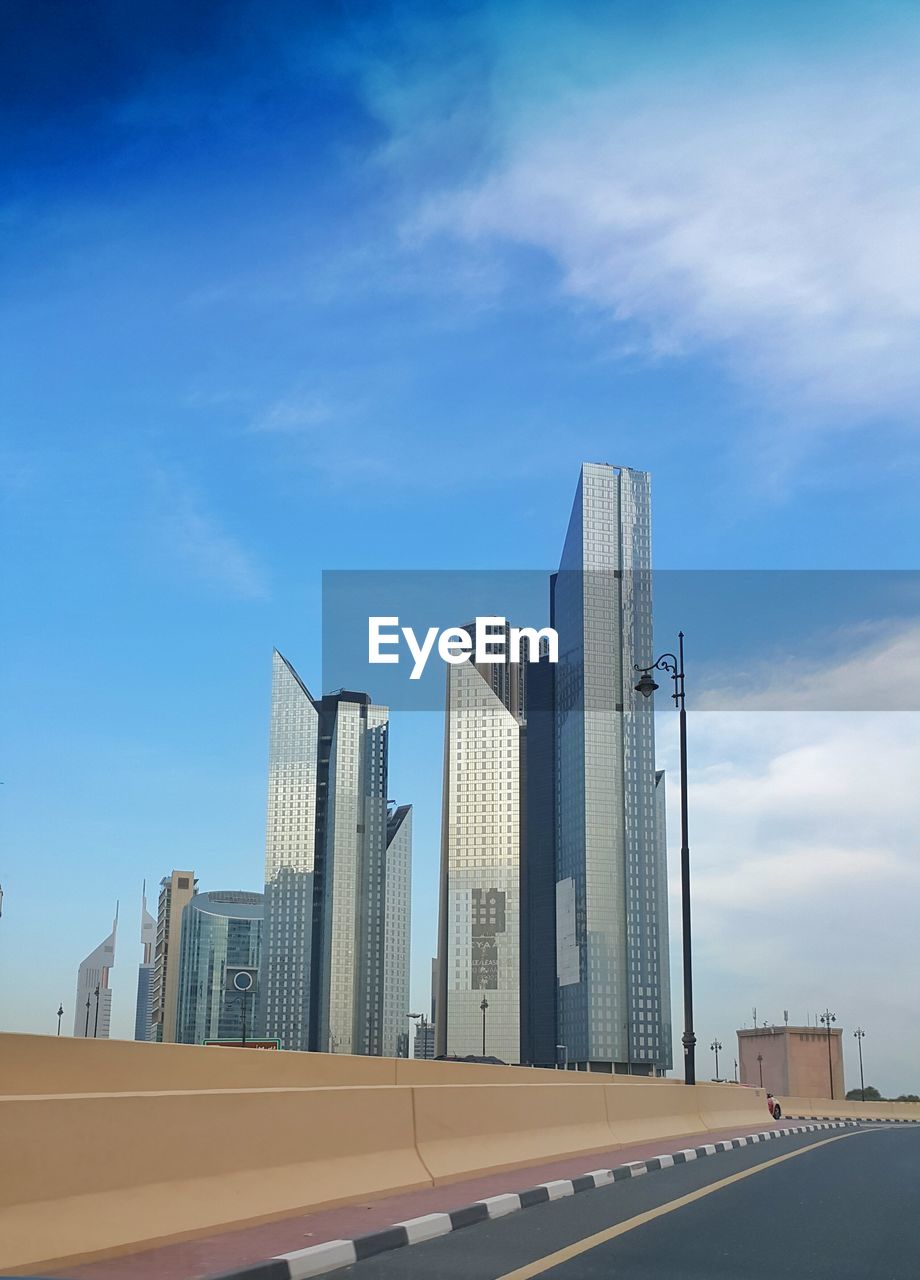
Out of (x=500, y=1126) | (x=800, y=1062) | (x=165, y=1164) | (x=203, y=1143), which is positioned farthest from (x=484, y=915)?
(x=165, y=1164)

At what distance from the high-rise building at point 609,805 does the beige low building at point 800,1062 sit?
73666 millimetres

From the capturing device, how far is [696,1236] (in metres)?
8.58

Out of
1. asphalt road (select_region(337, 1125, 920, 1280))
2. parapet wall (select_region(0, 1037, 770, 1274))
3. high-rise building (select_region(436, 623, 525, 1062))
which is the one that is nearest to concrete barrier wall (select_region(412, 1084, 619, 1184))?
parapet wall (select_region(0, 1037, 770, 1274))

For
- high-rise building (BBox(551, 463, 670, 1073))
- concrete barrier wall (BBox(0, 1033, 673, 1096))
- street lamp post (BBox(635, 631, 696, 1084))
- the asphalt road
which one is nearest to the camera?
the asphalt road

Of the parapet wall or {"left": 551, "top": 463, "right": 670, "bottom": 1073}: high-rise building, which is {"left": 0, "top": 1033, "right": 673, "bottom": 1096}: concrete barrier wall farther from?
{"left": 551, "top": 463, "right": 670, "bottom": 1073}: high-rise building

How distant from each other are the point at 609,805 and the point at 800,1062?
271 ft

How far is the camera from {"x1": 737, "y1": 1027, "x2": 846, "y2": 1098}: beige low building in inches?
3314

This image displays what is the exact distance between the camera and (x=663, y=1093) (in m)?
20.5

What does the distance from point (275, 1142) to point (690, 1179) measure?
607 centimetres

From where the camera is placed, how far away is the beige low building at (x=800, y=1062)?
8419 cm

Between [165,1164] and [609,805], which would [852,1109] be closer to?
[165,1164]

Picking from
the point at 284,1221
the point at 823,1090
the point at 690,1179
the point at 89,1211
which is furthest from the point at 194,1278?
the point at 823,1090

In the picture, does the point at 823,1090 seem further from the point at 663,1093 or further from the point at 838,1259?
the point at 838,1259

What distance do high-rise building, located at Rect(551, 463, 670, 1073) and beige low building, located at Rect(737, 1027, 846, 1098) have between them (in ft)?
242
